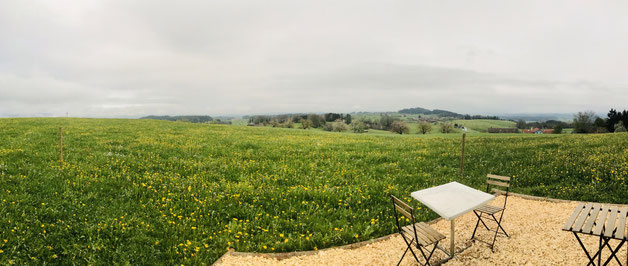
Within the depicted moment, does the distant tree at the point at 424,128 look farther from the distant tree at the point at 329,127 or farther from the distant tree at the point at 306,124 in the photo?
the distant tree at the point at 306,124

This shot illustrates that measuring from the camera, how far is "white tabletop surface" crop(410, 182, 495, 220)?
18.0 feet

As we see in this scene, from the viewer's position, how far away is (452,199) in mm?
6027

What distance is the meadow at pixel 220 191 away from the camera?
643 centimetres

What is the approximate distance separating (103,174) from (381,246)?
33.3 ft

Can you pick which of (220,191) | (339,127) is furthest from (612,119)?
(220,191)

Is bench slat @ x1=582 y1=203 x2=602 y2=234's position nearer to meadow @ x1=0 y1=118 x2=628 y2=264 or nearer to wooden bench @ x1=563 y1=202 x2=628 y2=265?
wooden bench @ x1=563 y1=202 x2=628 y2=265

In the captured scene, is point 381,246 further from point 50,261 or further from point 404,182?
point 50,261

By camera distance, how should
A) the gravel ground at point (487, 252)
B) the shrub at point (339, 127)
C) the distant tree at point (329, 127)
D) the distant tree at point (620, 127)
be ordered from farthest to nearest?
1. the distant tree at point (329, 127)
2. the shrub at point (339, 127)
3. the distant tree at point (620, 127)
4. the gravel ground at point (487, 252)

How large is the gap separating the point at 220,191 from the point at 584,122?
10369 cm

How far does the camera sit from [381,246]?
6.80 m

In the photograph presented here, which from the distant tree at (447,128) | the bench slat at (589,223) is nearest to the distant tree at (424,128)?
the distant tree at (447,128)

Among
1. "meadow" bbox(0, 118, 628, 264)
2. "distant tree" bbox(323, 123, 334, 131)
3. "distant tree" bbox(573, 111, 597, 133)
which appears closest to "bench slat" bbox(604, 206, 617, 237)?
"meadow" bbox(0, 118, 628, 264)

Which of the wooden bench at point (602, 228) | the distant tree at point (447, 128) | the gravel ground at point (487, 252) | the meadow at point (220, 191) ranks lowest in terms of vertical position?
the distant tree at point (447, 128)

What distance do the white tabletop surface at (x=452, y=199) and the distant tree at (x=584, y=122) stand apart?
317 ft
